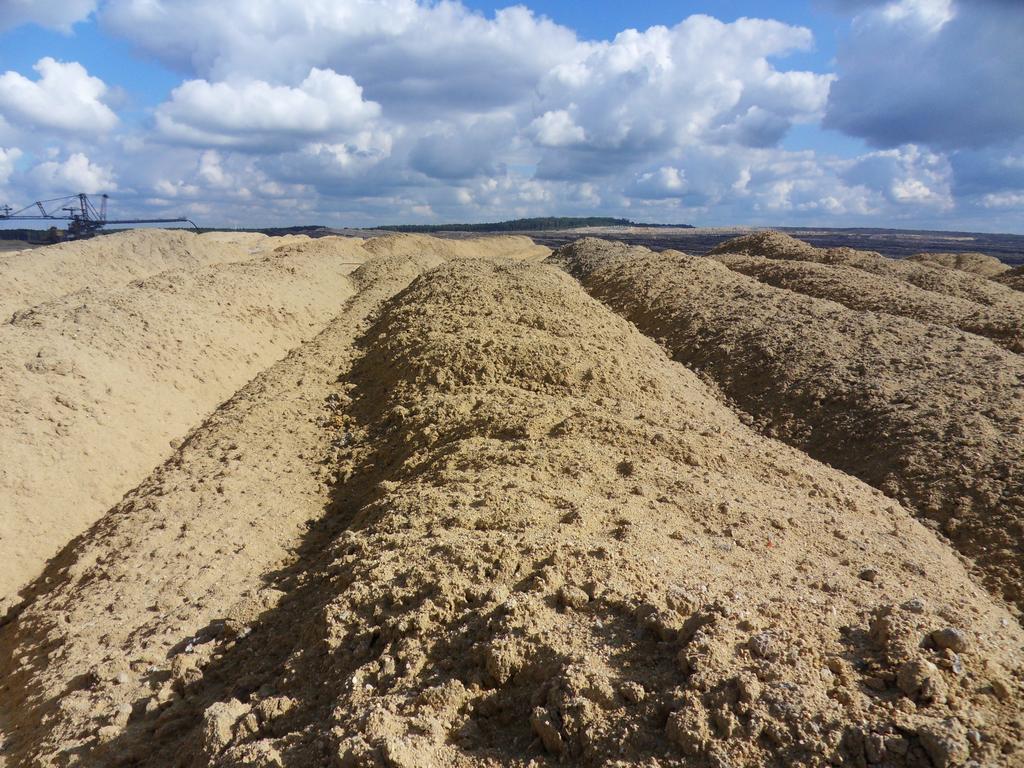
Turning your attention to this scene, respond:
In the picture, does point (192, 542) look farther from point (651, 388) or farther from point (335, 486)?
point (651, 388)

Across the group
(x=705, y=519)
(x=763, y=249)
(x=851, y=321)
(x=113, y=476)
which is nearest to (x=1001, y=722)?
(x=705, y=519)

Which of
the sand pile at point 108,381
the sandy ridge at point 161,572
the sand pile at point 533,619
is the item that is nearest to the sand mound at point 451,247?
the sand pile at point 108,381

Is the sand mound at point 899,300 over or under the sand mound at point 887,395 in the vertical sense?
over

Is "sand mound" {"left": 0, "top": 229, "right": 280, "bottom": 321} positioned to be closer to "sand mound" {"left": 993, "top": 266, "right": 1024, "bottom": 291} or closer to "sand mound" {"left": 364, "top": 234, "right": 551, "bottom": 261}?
"sand mound" {"left": 364, "top": 234, "right": 551, "bottom": 261}

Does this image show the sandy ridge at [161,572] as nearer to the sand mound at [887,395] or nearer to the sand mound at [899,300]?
the sand mound at [887,395]

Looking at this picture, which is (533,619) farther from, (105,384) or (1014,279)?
(1014,279)

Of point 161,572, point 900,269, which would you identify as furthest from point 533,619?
point 900,269
